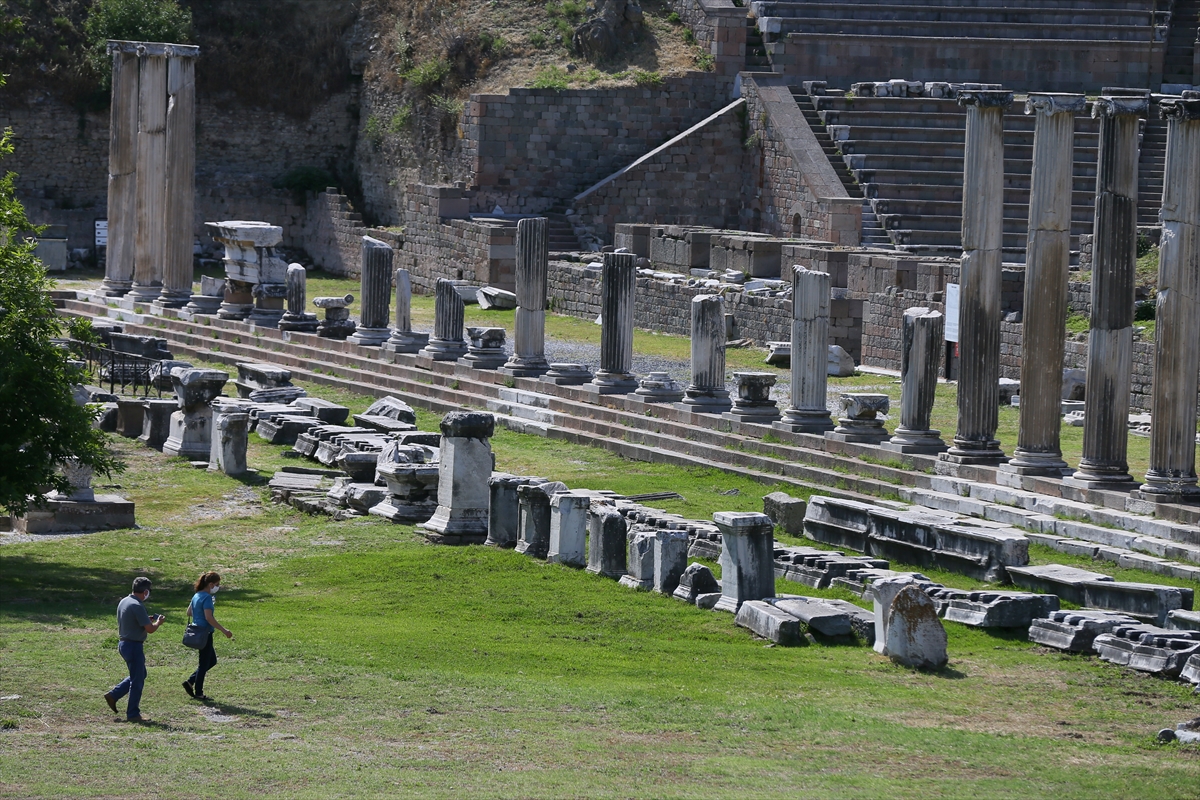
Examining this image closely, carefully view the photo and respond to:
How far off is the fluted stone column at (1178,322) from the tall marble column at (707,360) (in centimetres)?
749

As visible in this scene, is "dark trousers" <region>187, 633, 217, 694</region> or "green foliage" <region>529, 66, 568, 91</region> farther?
"green foliage" <region>529, 66, 568, 91</region>

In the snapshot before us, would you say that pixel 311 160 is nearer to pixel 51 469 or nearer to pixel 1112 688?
pixel 51 469

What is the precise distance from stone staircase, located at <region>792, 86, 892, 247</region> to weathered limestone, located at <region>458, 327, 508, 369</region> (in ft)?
36.4

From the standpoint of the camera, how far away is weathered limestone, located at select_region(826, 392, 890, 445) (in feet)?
75.1

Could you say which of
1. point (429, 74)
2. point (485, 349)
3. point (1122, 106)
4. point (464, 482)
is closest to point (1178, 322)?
point (1122, 106)

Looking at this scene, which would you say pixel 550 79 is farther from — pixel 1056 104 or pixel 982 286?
pixel 1056 104

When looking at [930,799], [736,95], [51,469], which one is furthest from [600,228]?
[930,799]

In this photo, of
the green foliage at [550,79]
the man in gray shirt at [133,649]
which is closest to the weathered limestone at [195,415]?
the man in gray shirt at [133,649]

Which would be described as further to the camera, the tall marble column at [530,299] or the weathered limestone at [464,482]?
the tall marble column at [530,299]

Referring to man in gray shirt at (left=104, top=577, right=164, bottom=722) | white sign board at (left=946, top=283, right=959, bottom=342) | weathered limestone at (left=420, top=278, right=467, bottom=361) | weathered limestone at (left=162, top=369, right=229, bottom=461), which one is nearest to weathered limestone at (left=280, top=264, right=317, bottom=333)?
weathered limestone at (left=420, top=278, right=467, bottom=361)

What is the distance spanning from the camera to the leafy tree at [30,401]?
18.1 meters

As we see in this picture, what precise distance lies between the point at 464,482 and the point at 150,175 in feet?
62.2

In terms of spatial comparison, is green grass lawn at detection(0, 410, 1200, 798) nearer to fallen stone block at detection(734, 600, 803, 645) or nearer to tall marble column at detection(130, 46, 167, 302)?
fallen stone block at detection(734, 600, 803, 645)

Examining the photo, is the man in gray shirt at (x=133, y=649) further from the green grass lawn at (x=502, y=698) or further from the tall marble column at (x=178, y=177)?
the tall marble column at (x=178, y=177)
